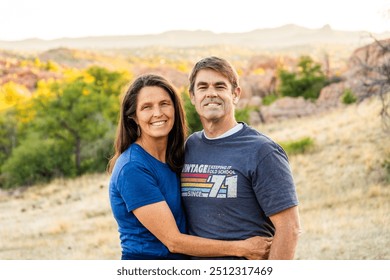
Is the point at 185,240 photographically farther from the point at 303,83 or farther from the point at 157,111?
the point at 303,83

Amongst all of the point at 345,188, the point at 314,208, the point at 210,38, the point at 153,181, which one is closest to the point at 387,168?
the point at 345,188

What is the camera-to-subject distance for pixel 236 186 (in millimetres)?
2734

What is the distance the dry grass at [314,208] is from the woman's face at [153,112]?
5.84 m

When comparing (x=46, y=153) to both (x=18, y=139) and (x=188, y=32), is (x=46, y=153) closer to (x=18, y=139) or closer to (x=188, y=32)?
(x=18, y=139)

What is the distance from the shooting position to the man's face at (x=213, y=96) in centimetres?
287

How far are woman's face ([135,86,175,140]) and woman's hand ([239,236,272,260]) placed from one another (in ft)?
2.22

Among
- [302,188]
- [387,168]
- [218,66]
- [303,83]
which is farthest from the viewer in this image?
[303,83]

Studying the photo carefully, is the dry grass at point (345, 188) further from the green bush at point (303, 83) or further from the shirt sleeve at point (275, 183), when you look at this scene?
the green bush at point (303, 83)

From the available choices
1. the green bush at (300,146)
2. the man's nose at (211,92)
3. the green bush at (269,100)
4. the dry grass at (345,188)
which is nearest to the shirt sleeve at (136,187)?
the man's nose at (211,92)

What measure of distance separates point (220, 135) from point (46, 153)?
2208cm

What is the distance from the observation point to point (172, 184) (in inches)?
113

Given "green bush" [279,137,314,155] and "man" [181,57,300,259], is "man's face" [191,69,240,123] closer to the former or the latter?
"man" [181,57,300,259]

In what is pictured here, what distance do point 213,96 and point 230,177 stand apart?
1.40 feet

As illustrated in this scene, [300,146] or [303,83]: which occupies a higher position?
[303,83]
